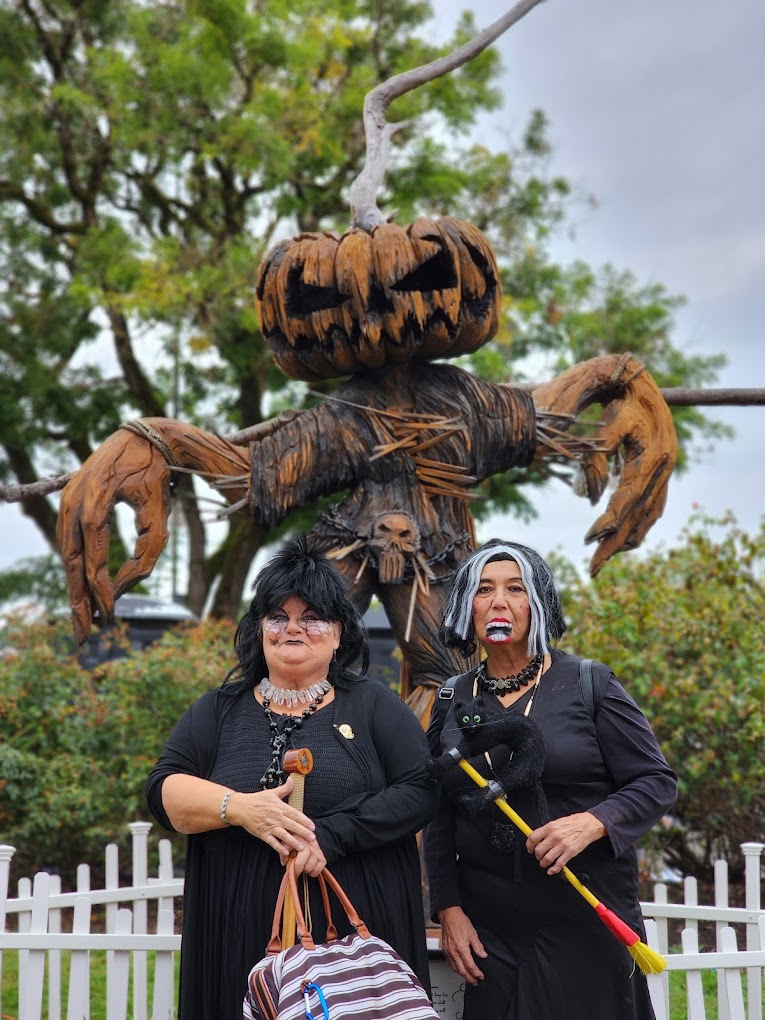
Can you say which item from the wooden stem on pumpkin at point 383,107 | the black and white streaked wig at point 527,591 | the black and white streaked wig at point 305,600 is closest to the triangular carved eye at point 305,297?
the wooden stem on pumpkin at point 383,107

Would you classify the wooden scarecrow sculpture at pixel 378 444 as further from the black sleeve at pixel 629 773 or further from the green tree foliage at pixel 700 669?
the green tree foliage at pixel 700 669

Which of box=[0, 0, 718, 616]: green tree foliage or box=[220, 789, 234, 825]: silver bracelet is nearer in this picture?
box=[220, 789, 234, 825]: silver bracelet

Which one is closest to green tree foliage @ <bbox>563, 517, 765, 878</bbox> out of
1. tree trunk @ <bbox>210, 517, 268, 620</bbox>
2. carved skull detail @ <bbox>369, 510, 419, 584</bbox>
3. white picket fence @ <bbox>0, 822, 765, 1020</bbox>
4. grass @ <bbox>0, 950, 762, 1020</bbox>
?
grass @ <bbox>0, 950, 762, 1020</bbox>

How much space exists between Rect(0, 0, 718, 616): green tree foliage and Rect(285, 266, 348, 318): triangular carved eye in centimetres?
681

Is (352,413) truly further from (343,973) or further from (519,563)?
(343,973)

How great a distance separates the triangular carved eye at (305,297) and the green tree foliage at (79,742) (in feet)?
12.1

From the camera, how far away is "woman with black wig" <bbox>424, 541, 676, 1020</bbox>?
237 centimetres

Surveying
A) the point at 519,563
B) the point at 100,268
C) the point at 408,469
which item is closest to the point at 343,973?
the point at 519,563

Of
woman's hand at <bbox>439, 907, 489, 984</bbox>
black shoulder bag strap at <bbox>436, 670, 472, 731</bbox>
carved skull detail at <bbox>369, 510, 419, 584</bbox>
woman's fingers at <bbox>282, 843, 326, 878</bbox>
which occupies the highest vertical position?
carved skull detail at <bbox>369, 510, 419, 584</bbox>

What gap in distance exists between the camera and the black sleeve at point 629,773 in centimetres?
234

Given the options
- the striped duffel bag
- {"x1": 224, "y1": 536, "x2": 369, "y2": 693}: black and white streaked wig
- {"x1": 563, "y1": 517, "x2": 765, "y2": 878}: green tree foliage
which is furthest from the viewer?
{"x1": 563, "y1": 517, "x2": 765, "y2": 878}: green tree foliage

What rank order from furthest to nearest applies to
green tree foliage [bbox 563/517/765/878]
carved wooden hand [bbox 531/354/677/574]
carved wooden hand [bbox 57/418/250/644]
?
green tree foliage [bbox 563/517/765/878]
carved wooden hand [bbox 531/354/677/574]
carved wooden hand [bbox 57/418/250/644]

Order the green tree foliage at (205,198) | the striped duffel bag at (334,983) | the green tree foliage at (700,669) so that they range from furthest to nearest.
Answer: the green tree foliage at (205,198)
the green tree foliage at (700,669)
the striped duffel bag at (334,983)

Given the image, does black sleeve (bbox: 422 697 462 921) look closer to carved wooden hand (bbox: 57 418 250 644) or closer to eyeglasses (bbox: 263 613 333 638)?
eyeglasses (bbox: 263 613 333 638)
